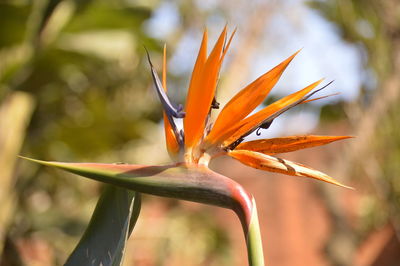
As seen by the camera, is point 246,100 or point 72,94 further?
point 72,94

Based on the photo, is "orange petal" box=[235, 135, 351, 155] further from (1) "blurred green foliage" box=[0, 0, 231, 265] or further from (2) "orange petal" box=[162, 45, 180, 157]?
(1) "blurred green foliage" box=[0, 0, 231, 265]

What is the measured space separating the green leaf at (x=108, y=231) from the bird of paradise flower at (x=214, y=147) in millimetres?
56

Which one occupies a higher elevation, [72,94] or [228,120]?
[72,94]

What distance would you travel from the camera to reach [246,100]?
0.50 meters

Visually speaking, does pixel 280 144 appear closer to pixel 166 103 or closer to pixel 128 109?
pixel 166 103

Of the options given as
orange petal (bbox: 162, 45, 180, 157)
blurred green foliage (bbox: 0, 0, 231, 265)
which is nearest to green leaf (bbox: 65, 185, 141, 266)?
orange petal (bbox: 162, 45, 180, 157)

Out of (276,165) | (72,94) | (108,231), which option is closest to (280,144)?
(276,165)

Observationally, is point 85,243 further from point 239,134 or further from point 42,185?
point 42,185

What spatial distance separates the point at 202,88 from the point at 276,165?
3.6 inches

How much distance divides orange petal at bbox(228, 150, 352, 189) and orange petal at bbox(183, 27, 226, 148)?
46 millimetres

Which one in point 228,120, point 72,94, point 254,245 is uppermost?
point 72,94

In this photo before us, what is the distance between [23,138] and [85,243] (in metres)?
1.85

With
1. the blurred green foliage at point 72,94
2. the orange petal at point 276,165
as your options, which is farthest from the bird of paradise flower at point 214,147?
the blurred green foliage at point 72,94

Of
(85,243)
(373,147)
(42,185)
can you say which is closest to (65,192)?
(42,185)
